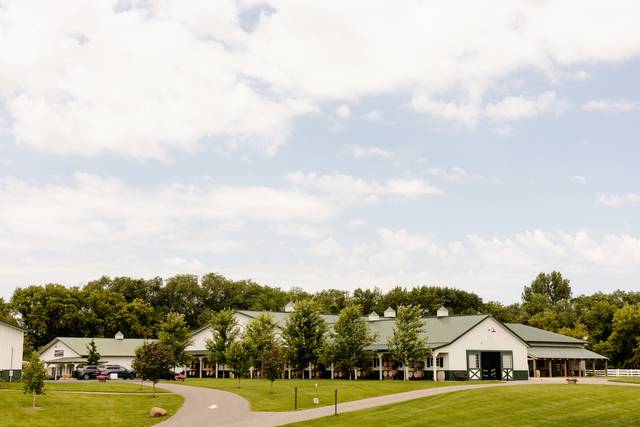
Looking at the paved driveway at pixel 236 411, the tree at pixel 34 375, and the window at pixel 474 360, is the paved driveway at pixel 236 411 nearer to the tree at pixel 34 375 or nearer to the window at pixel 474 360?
the tree at pixel 34 375

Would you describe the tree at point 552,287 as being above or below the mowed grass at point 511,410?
above

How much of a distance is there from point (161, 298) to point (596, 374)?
257 feet

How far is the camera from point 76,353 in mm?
86188

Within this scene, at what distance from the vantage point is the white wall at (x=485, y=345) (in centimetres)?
6312

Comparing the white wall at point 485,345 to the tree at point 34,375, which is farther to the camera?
the white wall at point 485,345

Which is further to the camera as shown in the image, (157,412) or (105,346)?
(105,346)

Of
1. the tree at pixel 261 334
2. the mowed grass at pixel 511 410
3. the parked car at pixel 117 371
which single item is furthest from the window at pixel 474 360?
the parked car at pixel 117 371

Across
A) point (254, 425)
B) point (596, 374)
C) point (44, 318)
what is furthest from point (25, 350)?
point (596, 374)

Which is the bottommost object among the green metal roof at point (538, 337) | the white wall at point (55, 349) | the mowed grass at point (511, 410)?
the mowed grass at point (511, 410)

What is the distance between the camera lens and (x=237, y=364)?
5581cm

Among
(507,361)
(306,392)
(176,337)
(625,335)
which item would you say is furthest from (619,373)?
(176,337)

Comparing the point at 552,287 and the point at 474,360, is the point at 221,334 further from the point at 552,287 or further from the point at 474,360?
the point at 552,287

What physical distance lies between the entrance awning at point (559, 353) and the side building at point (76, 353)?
46.2 metres

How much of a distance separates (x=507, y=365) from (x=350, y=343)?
1548cm
